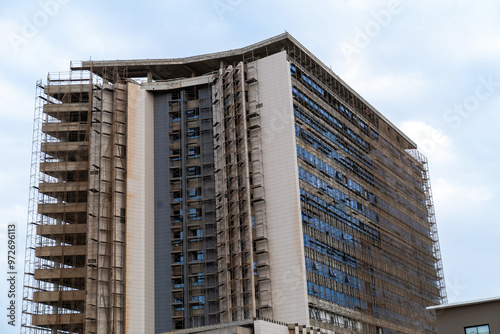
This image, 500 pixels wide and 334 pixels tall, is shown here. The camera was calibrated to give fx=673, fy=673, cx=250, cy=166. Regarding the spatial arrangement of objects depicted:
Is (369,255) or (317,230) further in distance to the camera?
(369,255)

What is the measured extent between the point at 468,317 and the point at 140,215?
159 feet

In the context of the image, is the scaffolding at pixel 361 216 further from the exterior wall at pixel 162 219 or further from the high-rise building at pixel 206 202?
the exterior wall at pixel 162 219

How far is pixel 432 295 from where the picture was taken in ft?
371

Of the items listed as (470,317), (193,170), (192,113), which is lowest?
(470,317)

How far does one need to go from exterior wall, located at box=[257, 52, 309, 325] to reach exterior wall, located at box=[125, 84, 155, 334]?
15.8 m

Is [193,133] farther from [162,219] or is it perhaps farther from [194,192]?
[162,219]

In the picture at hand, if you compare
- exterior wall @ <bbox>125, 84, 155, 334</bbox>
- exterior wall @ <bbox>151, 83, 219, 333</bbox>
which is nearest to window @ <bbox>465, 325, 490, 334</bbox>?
exterior wall @ <bbox>151, 83, 219, 333</bbox>

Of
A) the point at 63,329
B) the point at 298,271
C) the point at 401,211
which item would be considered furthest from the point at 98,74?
the point at 401,211

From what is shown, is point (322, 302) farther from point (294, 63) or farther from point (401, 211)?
point (401, 211)

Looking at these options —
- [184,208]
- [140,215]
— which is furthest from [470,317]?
[140,215]

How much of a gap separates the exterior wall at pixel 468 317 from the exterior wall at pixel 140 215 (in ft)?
142

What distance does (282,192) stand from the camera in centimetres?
7919

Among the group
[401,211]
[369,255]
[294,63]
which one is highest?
[294,63]

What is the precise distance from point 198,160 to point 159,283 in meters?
16.4
